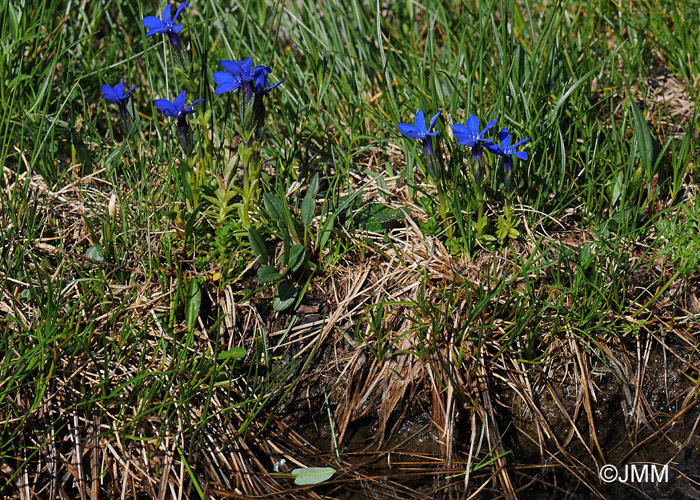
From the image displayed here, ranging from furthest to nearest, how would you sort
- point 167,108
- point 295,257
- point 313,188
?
point 313,188, point 295,257, point 167,108

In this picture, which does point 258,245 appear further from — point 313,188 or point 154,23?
point 154,23

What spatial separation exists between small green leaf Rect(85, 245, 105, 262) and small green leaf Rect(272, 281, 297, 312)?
0.57 m

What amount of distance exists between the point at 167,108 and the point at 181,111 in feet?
0.15

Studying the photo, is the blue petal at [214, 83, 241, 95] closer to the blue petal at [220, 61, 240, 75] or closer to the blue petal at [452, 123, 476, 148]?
the blue petal at [220, 61, 240, 75]

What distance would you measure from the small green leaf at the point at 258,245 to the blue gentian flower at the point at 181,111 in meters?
0.35

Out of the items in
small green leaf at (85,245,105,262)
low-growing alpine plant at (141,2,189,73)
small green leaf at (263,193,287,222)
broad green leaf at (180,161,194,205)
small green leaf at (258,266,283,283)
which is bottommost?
small green leaf at (258,266,283,283)

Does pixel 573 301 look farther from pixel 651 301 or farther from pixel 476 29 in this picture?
pixel 476 29

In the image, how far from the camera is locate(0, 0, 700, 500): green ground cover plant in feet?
6.15

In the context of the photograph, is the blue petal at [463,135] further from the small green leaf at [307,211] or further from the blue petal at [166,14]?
the blue petal at [166,14]

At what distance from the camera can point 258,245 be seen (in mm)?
2059

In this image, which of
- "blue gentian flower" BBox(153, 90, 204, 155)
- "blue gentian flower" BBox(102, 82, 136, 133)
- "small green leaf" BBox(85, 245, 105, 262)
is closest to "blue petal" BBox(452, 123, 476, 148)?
"blue gentian flower" BBox(153, 90, 204, 155)

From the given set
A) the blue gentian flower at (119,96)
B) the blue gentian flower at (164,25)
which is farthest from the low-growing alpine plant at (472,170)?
the blue gentian flower at (119,96)

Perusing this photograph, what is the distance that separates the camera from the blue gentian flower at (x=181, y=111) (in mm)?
1983

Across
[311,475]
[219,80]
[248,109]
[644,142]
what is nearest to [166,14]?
[219,80]
